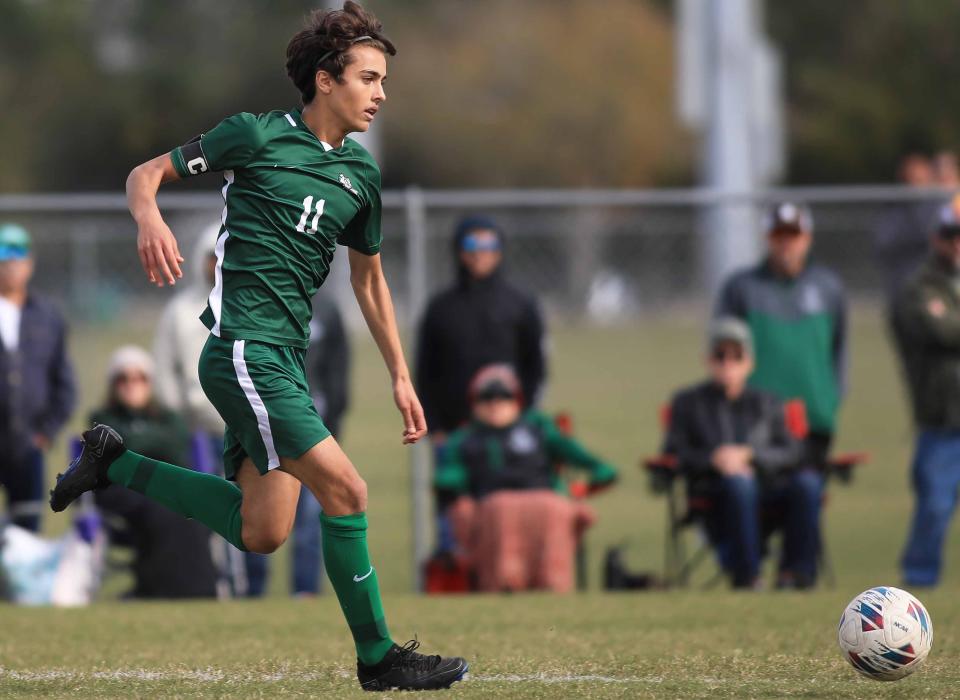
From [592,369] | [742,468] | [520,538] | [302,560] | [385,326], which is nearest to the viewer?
[385,326]

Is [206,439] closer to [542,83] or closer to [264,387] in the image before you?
[264,387]

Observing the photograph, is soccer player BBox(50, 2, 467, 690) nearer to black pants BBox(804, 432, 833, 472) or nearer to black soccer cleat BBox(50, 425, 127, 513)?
black soccer cleat BBox(50, 425, 127, 513)

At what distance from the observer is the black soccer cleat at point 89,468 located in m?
5.60

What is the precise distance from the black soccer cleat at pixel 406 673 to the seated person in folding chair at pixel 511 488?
3.27 m

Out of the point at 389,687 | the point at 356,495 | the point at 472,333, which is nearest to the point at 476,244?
the point at 472,333

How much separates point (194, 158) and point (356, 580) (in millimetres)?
1385

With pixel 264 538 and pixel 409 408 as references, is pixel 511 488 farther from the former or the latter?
pixel 264 538

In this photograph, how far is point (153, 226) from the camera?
4.81 meters

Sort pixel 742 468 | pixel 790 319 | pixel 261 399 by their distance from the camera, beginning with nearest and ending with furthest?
pixel 261 399
pixel 742 468
pixel 790 319

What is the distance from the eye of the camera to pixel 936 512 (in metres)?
8.82

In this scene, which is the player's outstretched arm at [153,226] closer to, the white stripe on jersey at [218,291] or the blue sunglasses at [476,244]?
the white stripe on jersey at [218,291]

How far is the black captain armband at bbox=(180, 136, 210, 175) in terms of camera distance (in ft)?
16.7

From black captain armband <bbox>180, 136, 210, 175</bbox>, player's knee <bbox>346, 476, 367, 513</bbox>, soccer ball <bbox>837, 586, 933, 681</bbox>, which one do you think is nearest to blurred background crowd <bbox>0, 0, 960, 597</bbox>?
soccer ball <bbox>837, 586, 933, 681</bbox>

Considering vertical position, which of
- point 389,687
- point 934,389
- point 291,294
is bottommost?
point 389,687
